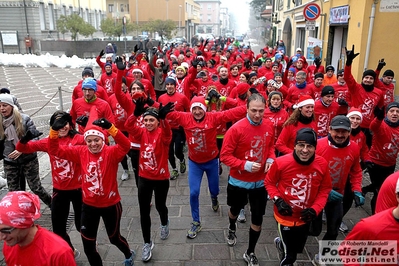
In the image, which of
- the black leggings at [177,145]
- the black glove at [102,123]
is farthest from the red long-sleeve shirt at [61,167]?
the black leggings at [177,145]

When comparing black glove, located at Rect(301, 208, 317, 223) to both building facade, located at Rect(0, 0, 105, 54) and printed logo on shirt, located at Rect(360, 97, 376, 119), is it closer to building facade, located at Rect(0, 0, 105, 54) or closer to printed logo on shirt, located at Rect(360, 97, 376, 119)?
printed logo on shirt, located at Rect(360, 97, 376, 119)

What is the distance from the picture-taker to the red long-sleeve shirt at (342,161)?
13.6 ft

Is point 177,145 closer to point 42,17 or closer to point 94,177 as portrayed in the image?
point 94,177

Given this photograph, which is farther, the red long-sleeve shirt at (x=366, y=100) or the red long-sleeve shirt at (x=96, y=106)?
the red long-sleeve shirt at (x=366, y=100)

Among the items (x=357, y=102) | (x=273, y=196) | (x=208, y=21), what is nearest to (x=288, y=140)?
(x=273, y=196)

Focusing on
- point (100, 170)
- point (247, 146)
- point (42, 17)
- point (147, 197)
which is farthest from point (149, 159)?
point (42, 17)

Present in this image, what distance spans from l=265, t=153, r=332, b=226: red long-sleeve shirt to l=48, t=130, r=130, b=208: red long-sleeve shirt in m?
1.79

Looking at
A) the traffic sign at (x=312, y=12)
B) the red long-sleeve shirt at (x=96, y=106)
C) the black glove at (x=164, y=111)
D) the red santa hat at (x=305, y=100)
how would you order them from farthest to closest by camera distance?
1. the traffic sign at (x=312, y=12)
2. the red long-sleeve shirt at (x=96, y=106)
3. the red santa hat at (x=305, y=100)
4. the black glove at (x=164, y=111)

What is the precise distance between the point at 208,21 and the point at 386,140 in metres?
133

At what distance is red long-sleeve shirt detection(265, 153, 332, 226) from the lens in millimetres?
3689

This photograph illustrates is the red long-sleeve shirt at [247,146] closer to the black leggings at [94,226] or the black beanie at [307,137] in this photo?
the black beanie at [307,137]

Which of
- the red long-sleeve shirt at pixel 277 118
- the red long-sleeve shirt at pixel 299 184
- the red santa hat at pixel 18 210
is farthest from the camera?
the red long-sleeve shirt at pixel 277 118

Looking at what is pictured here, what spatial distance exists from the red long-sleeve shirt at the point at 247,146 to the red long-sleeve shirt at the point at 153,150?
846 mm

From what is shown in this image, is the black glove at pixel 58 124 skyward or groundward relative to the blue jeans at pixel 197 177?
skyward
